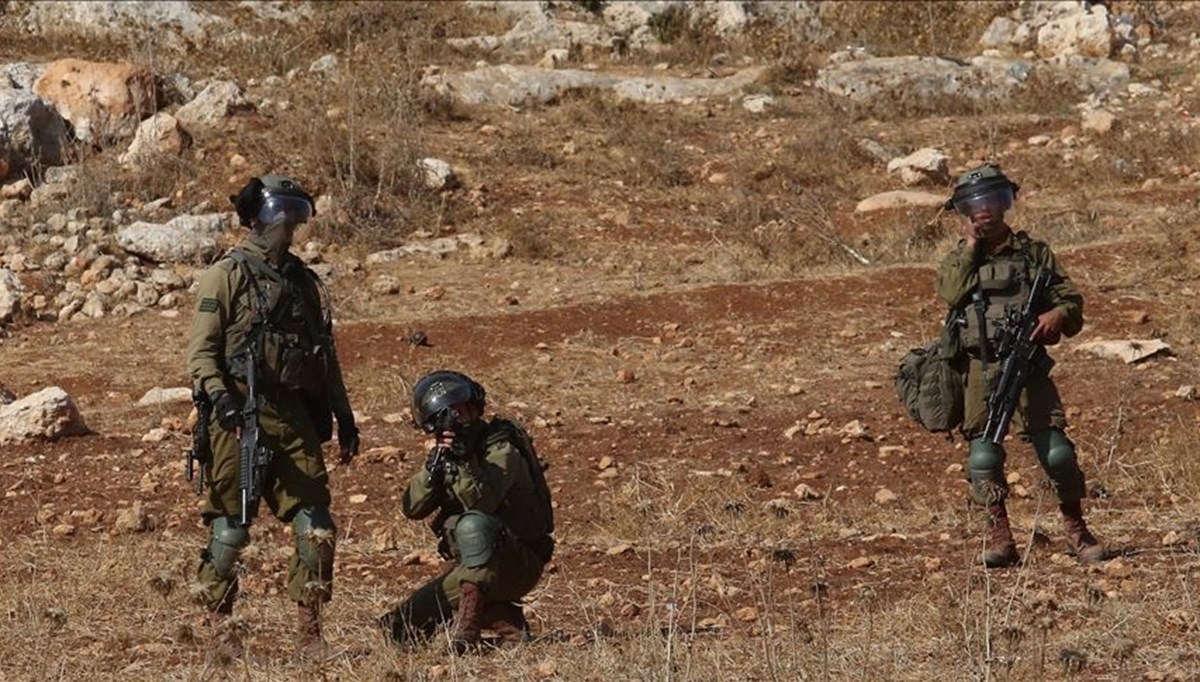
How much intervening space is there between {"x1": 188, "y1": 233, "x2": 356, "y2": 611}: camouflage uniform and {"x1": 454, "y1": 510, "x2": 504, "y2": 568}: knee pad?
45 centimetres

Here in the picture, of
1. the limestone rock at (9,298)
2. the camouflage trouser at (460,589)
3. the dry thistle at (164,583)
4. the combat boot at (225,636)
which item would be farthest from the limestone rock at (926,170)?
the dry thistle at (164,583)

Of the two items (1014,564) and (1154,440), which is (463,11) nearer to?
(1154,440)

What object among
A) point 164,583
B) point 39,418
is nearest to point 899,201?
point 39,418

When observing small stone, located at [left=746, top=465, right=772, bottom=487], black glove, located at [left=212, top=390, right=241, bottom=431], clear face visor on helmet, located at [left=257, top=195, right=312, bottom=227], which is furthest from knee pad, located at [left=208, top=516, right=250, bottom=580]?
small stone, located at [left=746, top=465, right=772, bottom=487]

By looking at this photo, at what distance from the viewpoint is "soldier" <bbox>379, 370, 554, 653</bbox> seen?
20.0 feet

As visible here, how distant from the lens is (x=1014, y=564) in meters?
7.08

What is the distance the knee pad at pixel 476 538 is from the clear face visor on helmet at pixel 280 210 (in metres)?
1.12

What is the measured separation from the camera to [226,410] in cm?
612

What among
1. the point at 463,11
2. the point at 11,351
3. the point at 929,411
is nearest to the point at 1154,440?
the point at 929,411

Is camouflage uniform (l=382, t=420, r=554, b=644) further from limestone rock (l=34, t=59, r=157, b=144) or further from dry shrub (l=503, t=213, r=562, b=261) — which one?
limestone rock (l=34, t=59, r=157, b=144)

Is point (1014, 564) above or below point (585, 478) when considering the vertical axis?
above

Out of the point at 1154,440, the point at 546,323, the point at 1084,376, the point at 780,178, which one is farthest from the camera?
the point at 780,178

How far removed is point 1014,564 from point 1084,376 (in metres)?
3.86

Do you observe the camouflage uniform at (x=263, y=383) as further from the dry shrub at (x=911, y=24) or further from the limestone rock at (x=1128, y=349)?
the dry shrub at (x=911, y=24)
